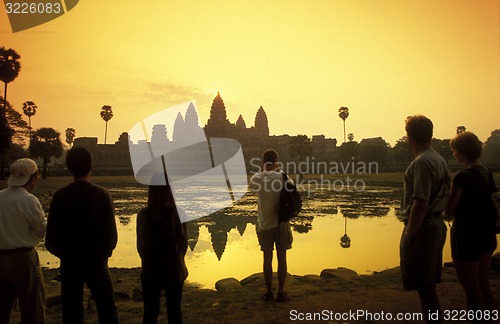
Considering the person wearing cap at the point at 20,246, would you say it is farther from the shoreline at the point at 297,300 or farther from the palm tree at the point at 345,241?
the palm tree at the point at 345,241

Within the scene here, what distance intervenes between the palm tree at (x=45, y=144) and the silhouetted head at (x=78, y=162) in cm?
5639

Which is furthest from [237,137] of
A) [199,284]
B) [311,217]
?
[199,284]

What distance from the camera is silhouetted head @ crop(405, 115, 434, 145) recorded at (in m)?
4.08

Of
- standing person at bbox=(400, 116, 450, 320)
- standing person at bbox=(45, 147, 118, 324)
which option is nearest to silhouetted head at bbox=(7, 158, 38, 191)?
standing person at bbox=(45, 147, 118, 324)

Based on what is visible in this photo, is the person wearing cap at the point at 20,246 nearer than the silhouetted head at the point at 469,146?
Yes

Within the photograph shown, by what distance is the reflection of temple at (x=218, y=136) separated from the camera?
99250 mm

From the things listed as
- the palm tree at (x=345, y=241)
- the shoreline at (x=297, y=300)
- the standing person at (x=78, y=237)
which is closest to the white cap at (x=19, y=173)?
the standing person at (x=78, y=237)

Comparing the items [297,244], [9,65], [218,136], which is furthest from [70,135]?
[297,244]

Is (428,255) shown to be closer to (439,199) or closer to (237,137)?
(439,199)

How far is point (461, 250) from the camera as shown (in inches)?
160

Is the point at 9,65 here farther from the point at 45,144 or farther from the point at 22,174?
the point at 22,174

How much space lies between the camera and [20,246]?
3.99m

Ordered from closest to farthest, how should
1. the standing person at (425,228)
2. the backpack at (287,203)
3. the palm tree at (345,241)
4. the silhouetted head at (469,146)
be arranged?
1. the standing person at (425,228)
2. the silhouetted head at (469,146)
3. the backpack at (287,203)
4. the palm tree at (345,241)

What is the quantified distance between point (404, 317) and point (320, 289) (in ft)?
6.47
